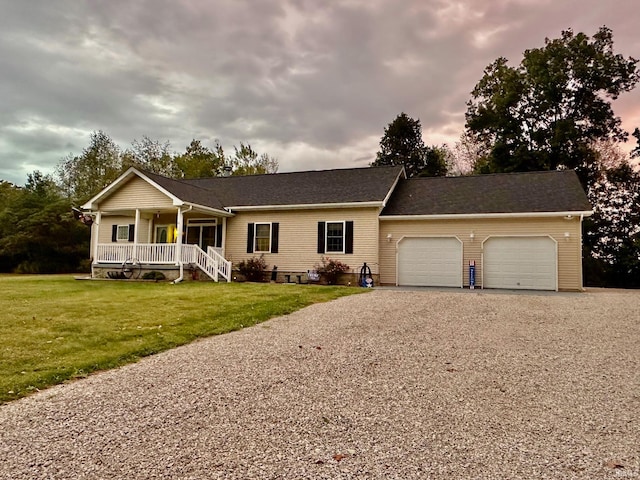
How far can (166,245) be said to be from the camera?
1595 centimetres

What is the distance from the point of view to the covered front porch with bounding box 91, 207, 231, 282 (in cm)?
1579

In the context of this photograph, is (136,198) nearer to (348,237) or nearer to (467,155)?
(348,237)

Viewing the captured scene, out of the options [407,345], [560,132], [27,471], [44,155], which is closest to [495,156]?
[560,132]

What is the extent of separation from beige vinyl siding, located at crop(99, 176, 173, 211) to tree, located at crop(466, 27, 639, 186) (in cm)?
2085

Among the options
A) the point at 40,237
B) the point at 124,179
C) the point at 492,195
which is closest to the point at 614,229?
the point at 492,195

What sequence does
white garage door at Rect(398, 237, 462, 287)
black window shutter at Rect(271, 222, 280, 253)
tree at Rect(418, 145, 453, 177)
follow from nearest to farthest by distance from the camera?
white garage door at Rect(398, 237, 462, 287), black window shutter at Rect(271, 222, 280, 253), tree at Rect(418, 145, 453, 177)

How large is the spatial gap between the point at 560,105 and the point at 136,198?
25659 mm

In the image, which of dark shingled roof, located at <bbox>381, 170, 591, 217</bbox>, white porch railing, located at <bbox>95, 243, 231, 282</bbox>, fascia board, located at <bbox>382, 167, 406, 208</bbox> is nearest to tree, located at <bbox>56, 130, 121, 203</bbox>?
white porch railing, located at <bbox>95, 243, 231, 282</bbox>

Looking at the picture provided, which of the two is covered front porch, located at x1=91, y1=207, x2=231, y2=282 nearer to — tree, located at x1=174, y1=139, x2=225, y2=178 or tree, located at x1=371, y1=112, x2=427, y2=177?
tree, located at x1=174, y1=139, x2=225, y2=178

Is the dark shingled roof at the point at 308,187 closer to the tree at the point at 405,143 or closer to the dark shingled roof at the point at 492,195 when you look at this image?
the dark shingled roof at the point at 492,195

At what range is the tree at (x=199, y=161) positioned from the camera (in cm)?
3725

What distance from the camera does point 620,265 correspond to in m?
21.8

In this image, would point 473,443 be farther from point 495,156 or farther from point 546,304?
point 495,156

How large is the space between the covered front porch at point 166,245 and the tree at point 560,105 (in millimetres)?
19055
